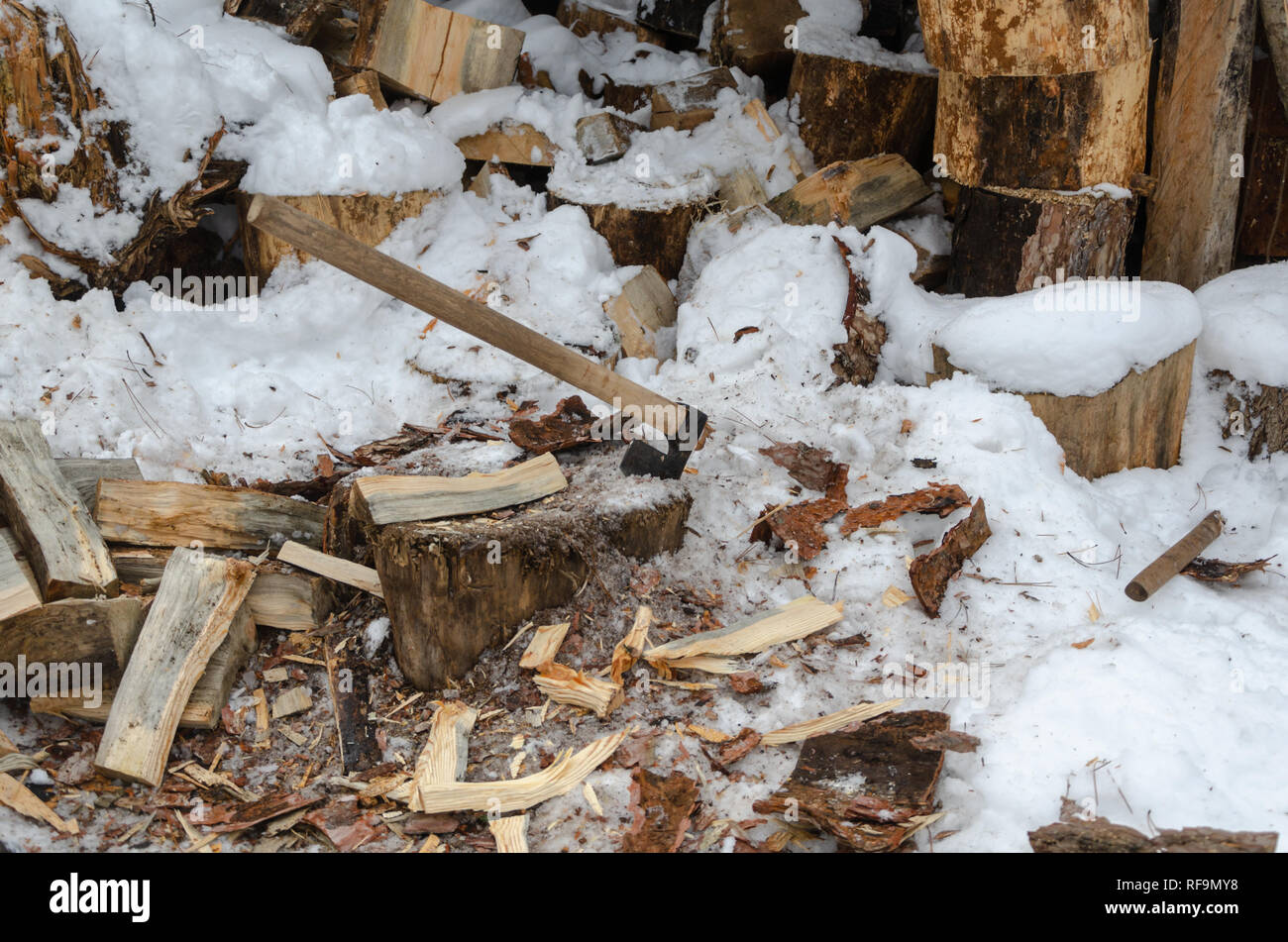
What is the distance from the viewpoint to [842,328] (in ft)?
14.7

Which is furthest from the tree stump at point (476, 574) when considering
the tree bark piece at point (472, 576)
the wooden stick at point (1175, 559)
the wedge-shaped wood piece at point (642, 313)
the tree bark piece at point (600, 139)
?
the tree bark piece at point (600, 139)

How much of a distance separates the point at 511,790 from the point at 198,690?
1.05 meters

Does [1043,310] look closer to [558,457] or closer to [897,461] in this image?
[897,461]

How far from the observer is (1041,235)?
14.1 feet

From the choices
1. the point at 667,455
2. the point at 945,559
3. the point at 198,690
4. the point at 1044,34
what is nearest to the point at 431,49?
the point at 667,455

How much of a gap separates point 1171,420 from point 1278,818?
2.12 metres

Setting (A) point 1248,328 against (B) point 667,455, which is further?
(A) point 1248,328

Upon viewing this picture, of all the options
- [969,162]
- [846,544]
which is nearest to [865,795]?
[846,544]

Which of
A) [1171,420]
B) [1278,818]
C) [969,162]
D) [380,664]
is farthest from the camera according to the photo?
[969,162]

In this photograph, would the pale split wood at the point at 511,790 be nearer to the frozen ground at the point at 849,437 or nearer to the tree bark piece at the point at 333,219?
the frozen ground at the point at 849,437

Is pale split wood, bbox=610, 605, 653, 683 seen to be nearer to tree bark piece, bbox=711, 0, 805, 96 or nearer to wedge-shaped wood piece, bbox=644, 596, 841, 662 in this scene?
wedge-shaped wood piece, bbox=644, 596, 841, 662

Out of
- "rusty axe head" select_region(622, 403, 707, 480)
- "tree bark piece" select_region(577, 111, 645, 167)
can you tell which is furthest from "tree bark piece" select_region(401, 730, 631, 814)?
"tree bark piece" select_region(577, 111, 645, 167)

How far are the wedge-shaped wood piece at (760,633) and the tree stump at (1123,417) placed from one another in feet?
4.39

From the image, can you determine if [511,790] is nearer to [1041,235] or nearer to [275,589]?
[275,589]
